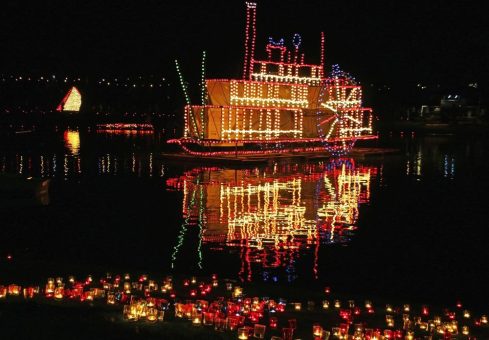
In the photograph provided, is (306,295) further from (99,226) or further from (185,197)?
(185,197)

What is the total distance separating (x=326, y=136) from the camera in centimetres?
3434

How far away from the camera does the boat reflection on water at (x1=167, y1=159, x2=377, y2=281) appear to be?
12.1m

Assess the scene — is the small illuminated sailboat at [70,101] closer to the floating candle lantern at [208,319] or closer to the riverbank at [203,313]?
the riverbank at [203,313]

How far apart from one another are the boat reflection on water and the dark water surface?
31 millimetres

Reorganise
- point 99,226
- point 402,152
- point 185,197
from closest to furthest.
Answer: point 99,226 < point 185,197 < point 402,152

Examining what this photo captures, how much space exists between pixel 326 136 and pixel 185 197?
17.1m

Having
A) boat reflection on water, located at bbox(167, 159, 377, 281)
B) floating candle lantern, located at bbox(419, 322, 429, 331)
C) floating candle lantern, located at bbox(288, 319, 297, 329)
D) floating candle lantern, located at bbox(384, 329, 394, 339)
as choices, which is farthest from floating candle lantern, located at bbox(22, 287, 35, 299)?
floating candle lantern, located at bbox(419, 322, 429, 331)

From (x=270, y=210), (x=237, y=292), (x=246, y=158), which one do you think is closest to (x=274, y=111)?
(x=246, y=158)

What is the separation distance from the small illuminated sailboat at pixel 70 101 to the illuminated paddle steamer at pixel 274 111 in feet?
138

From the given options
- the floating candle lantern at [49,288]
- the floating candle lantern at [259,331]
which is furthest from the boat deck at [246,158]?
the floating candle lantern at [259,331]

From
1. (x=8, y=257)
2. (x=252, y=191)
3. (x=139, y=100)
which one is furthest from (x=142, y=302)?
(x=139, y=100)

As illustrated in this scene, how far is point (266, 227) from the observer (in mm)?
14102

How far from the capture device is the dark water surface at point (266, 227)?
10.3m

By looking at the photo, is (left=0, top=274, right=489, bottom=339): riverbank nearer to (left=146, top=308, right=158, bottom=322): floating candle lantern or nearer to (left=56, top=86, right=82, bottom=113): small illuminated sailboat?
(left=146, top=308, right=158, bottom=322): floating candle lantern
